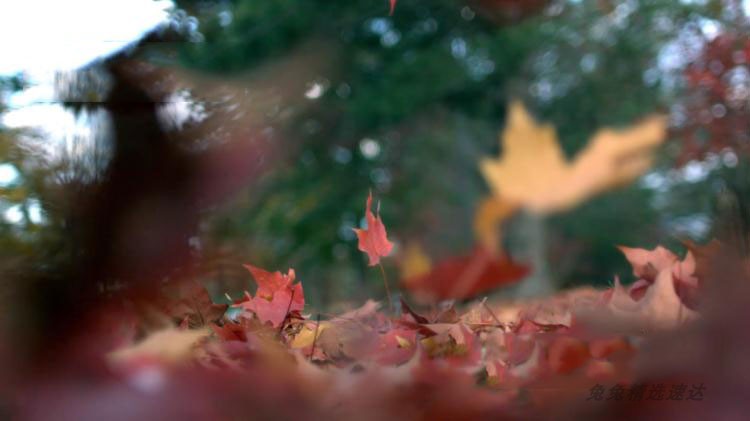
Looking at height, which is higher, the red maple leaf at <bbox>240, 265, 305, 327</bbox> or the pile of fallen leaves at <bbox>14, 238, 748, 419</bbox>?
the pile of fallen leaves at <bbox>14, 238, 748, 419</bbox>

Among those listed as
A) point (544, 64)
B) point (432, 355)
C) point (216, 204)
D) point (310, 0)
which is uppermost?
point (216, 204)

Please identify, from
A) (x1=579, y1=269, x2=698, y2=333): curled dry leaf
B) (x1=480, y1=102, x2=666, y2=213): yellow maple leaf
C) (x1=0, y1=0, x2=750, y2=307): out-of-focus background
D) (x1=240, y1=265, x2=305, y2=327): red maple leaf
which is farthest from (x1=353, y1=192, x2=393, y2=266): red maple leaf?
(x1=0, y1=0, x2=750, y2=307): out-of-focus background

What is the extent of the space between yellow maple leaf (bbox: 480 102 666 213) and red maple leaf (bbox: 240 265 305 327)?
0.52m

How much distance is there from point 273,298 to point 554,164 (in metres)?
1.33

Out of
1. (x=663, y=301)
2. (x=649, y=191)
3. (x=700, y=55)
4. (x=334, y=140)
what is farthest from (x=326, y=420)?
(x=649, y=191)

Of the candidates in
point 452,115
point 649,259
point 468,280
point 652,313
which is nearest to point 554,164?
point 468,280

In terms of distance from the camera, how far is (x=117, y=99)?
0.87ft

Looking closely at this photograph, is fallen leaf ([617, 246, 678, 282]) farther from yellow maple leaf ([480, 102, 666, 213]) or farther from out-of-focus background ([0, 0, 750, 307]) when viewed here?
out-of-focus background ([0, 0, 750, 307])

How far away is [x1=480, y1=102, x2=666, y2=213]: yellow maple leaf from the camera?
104 centimetres

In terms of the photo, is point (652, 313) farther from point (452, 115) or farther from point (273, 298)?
point (452, 115)

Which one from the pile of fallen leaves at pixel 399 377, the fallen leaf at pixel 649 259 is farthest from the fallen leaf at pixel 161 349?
the fallen leaf at pixel 649 259

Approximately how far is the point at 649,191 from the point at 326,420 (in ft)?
18.9

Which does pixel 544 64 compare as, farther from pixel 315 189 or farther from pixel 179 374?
pixel 179 374

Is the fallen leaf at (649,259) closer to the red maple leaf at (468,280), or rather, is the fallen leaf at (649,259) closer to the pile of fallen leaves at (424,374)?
the pile of fallen leaves at (424,374)
